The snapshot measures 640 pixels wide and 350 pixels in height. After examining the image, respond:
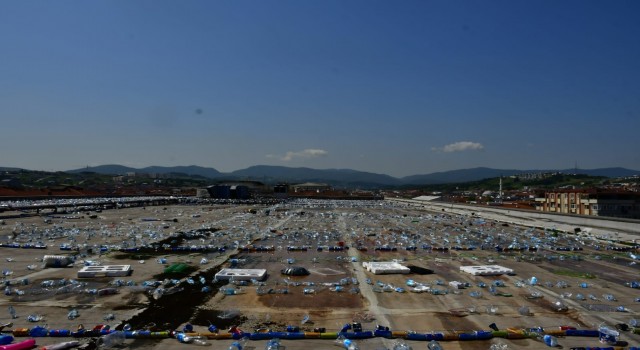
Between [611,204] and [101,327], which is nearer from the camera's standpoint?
[101,327]

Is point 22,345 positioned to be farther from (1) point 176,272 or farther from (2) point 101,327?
(1) point 176,272

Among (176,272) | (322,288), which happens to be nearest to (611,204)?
(322,288)

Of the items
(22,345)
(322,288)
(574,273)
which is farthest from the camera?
(574,273)

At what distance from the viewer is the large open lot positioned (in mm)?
16047

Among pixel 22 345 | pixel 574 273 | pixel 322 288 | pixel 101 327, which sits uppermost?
pixel 22 345

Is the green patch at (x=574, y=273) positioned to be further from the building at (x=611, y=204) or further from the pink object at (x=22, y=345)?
the building at (x=611, y=204)

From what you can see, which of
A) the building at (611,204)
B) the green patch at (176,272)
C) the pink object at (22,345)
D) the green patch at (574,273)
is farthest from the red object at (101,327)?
the building at (611,204)

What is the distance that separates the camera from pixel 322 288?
2145 centimetres

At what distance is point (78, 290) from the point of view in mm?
20469

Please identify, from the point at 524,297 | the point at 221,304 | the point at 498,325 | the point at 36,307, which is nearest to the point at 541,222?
the point at 524,297

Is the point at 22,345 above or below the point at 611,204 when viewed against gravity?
below

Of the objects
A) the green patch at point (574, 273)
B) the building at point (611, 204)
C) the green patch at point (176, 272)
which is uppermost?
the building at point (611, 204)

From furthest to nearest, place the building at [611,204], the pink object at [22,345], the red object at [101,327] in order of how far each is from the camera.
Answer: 1. the building at [611,204]
2. the red object at [101,327]
3. the pink object at [22,345]

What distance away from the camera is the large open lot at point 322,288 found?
52.6ft
